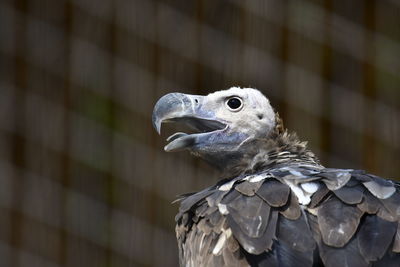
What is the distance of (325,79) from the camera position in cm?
481

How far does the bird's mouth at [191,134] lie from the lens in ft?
11.8

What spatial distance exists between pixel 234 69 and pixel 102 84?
48 cm

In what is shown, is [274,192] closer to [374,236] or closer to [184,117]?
[374,236]

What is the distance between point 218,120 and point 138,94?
1.10 meters

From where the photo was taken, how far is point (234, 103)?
3758 mm

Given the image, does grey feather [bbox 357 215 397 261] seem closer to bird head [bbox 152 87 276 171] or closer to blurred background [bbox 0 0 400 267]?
bird head [bbox 152 87 276 171]

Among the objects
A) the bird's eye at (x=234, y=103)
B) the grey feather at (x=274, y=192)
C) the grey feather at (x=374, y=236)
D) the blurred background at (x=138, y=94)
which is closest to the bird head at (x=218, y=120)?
the bird's eye at (x=234, y=103)

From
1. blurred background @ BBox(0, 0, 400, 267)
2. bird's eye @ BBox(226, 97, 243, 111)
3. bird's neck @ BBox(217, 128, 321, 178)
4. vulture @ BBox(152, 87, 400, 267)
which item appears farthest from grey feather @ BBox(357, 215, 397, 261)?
blurred background @ BBox(0, 0, 400, 267)

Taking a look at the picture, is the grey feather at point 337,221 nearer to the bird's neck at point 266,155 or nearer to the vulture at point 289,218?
the vulture at point 289,218

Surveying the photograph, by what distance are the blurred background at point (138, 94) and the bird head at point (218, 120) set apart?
0.98 metres

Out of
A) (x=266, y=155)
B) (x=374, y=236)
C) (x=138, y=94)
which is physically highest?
(x=138, y=94)

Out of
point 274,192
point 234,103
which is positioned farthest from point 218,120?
point 274,192

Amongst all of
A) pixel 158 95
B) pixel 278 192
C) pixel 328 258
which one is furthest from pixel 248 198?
pixel 158 95

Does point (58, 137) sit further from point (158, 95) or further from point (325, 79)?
point (325, 79)
